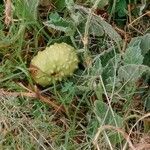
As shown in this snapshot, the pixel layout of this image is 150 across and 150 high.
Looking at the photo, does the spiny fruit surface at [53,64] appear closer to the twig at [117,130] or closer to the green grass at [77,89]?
the green grass at [77,89]

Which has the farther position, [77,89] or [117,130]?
[77,89]

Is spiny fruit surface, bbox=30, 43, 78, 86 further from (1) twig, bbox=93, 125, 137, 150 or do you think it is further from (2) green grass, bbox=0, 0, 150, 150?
(1) twig, bbox=93, 125, 137, 150

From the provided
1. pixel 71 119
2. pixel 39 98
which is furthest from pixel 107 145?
pixel 39 98

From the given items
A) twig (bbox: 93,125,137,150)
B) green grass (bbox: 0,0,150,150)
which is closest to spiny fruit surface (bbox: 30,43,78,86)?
green grass (bbox: 0,0,150,150)

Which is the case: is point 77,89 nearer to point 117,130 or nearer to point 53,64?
point 53,64

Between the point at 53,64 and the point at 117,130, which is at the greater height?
the point at 53,64

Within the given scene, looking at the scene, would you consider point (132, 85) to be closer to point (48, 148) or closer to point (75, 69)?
point (75, 69)

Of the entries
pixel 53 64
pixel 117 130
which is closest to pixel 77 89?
pixel 53 64
